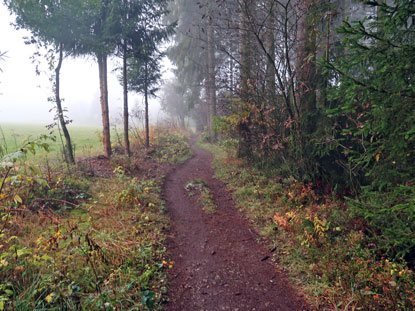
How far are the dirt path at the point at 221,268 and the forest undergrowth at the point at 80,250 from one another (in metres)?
0.34

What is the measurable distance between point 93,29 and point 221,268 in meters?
11.4

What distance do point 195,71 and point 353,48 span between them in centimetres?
1833

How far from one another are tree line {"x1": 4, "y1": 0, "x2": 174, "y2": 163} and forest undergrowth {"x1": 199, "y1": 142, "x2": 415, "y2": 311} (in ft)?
28.6

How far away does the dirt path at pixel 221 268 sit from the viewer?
11.0 ft

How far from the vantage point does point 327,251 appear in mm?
3912

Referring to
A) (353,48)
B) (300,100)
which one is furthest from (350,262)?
(300,100)

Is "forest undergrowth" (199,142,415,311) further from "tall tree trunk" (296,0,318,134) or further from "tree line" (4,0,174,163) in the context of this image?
"tree line" (4,0,174,163)

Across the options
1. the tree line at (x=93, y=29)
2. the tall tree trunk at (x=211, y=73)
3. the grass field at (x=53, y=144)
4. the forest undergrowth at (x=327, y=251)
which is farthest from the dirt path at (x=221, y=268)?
the tree line at (x=93, y=29)

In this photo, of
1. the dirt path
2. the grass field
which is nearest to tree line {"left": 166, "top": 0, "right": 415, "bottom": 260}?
the dirt path

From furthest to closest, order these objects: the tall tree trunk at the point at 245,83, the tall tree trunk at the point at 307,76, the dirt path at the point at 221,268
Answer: the tall tree trunk at the point at 245,83, the tall tree trunk at the point at 307,76, the dirt path at the point at 221,268

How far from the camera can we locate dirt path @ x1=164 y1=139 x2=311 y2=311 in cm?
336

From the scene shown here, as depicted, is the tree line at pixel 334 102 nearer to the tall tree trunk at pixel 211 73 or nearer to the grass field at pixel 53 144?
the tall tree trunk at pixel 211 73

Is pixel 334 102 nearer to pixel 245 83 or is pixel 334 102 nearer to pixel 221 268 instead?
pixel 245 83

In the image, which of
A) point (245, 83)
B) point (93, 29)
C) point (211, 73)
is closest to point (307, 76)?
point (245, 83)
